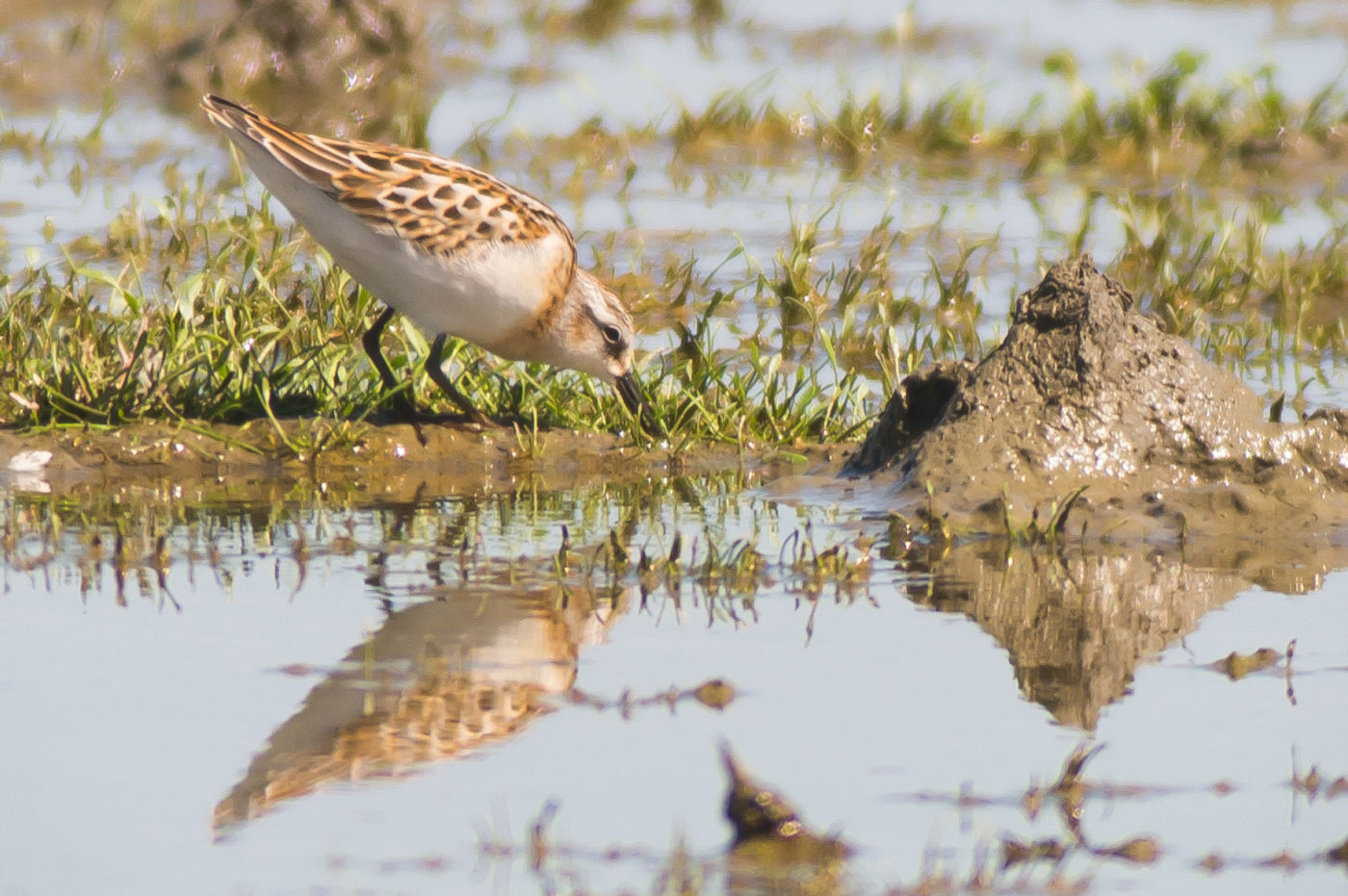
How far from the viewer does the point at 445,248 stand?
7480 mm

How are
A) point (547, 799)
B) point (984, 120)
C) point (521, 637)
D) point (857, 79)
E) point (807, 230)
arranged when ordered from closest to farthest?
1. point (547, 799)
2. point (521, 637)
3. point (807, 230)
4. point (984, 120)
5. point (857, 79)

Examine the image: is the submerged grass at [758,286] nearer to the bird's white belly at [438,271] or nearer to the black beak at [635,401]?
the black beak at [635,401]

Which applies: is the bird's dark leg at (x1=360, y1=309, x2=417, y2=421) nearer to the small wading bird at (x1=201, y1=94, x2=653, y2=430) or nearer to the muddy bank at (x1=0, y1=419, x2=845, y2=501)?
the small wading bird at (x1=201, y1=94, x2=653, y2=430)

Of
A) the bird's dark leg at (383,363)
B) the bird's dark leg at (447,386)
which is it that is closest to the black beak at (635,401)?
the bird's dark leg at (447,386)

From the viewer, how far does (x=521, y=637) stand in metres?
5.41

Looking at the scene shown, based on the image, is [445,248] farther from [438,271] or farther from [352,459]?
[352,459]

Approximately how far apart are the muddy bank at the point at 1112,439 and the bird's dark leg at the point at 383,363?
6.54 feet

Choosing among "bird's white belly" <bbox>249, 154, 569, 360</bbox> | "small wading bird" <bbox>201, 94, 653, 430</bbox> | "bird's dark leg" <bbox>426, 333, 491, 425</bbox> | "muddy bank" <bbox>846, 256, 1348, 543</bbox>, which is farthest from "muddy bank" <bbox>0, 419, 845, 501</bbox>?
"muddy bank" <bbox>846, 256, 1348, 543</bbox>

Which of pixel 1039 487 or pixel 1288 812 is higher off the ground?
pixel 1039 487

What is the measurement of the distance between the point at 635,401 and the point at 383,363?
103cm

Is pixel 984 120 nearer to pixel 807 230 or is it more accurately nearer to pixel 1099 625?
pixel 807 230

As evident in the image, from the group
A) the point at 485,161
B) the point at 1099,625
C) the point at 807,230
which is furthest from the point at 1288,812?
the point at 485,161

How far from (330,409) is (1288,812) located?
4.51 metres

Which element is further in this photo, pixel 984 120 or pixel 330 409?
pixel 984 120
